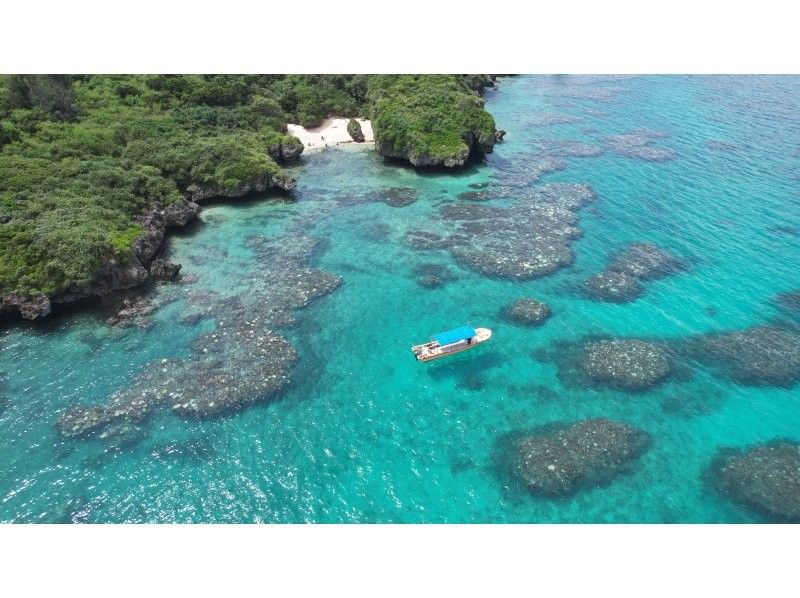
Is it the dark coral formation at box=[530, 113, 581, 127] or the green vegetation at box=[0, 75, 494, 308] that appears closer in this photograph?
the green vegetation at box=[0, 75, 494, 308]

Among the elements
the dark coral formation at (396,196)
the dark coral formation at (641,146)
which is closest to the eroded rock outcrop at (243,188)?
the dark coral formation at (396,196)

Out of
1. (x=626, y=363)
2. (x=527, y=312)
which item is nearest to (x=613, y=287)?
(x=527, y=312)

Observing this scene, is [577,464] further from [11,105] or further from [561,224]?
[11,105]

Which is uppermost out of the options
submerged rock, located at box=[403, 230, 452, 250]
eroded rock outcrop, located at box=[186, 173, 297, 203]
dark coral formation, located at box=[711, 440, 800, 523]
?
eroded rock outcrop, located at box=[186, 173, 297, 203]

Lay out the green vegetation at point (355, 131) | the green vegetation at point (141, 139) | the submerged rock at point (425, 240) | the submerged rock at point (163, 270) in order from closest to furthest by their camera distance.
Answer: the green vegetation at point (141, 139), the submerged rock at point (163, 270), the submerged rock at point (425, 240), the green vegetation at point (355, 131)

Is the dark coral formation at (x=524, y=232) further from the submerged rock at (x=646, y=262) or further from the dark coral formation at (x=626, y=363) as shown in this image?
the dark coral formation at (x=626, y=363)

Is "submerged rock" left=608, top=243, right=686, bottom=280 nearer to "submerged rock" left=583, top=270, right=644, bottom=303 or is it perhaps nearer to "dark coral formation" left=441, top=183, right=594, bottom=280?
"submerged rock" left=583, top=270, right=644, bottom=303

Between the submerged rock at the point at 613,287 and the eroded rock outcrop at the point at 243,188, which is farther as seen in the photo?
the eroded rock outcrop at the point at 243,188

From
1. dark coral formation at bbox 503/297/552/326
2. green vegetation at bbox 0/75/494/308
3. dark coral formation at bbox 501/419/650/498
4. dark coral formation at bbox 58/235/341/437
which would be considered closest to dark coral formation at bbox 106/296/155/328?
dark coral formation at bbox 58/235/341/437

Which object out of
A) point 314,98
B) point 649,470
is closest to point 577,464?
point 649,470
